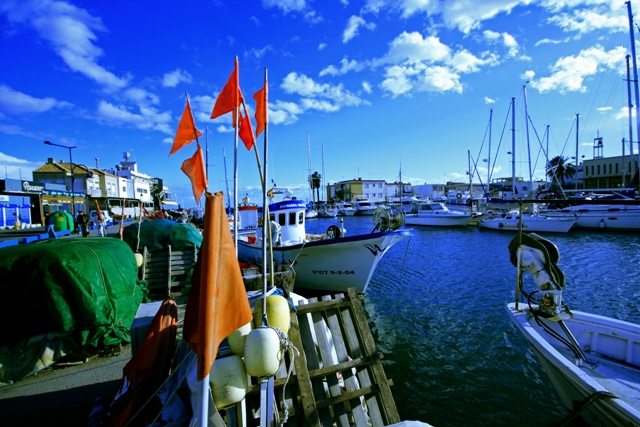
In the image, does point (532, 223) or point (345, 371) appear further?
point (532, 223)

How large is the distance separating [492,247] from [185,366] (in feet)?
86.1

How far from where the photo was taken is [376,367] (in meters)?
3.68

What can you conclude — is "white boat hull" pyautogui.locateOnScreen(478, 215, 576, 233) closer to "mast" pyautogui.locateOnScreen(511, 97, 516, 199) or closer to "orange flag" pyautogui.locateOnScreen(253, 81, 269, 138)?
"mast" pyautogui.locateOnScreen(511, 97, 516, 199)

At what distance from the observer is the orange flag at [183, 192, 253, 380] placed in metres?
2.23

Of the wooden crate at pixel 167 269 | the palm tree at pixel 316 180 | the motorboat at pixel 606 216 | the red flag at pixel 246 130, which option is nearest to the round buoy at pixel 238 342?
the red flag at pixel 246 130

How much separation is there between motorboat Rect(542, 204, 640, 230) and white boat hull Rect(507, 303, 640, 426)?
32.3m

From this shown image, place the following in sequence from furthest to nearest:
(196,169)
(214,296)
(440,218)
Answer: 1. (440,218)
2. (196,169)
3. (214,296)

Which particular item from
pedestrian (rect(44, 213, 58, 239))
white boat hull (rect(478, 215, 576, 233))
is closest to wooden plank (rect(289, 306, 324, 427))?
pedestrian (rect(44, 213, 58, 239))

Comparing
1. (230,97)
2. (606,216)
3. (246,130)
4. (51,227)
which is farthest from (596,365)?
(606,216)

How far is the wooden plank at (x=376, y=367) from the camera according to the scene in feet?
11.4

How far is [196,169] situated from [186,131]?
1.72ft

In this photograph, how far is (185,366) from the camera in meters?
3.46

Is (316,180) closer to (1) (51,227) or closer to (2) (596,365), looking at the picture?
(1) (51,227)

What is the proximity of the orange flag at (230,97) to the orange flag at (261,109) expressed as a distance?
262 mm
